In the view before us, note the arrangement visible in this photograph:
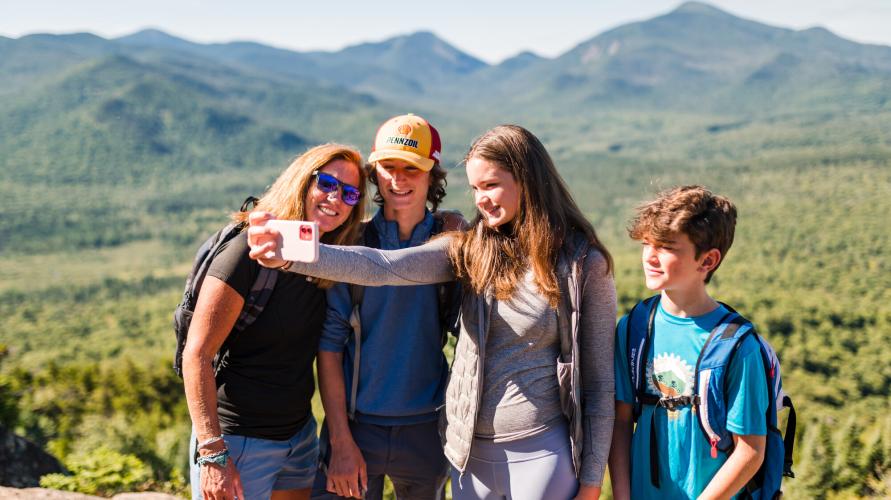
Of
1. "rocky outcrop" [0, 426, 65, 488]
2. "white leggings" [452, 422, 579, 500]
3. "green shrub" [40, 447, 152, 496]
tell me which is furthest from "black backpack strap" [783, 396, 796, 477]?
"rocky outcrop" [0, 426, 65, 488]

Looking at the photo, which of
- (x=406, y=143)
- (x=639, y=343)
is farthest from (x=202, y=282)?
(x=639, y=343)

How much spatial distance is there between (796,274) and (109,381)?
65.1 meters

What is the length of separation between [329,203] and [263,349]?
0.65 m

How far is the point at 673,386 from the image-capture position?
2674 mm

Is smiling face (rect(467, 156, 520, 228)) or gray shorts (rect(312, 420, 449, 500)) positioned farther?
gray shorts (rect(312, 420, 449, 500))

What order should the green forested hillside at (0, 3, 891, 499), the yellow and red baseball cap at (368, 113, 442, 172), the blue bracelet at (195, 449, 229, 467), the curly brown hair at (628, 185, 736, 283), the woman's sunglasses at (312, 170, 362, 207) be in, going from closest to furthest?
the curly brown hair at (628, 185, 736, 283) < the blue bracelet at (195, 449, 229, 467) < the woman's sunglasses at (312, 170, 362, 207) < the yellow and red baseball cap at (368, 113, 442, 172) < the green forested hillside at (0, 3, 891, 499)

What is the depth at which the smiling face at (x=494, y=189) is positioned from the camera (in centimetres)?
266

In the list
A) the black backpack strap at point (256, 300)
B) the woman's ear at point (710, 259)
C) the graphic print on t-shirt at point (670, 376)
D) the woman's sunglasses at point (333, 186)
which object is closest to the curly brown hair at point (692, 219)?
the woman's ear at point (710, 259)

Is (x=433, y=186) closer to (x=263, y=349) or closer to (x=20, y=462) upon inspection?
(x=263, y=349)

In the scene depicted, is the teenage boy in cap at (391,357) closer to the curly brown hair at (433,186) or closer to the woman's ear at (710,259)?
the curly brown hair at (433,186)

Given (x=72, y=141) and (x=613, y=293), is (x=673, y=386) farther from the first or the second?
(x=72, y=141)

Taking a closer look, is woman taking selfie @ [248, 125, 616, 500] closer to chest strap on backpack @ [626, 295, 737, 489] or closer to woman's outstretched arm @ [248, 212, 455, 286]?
woman's outstretched arm @ [248, 212, 455, 286]

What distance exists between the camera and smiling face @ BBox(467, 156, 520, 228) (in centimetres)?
266

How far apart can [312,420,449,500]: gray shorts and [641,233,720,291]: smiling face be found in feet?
3.84
